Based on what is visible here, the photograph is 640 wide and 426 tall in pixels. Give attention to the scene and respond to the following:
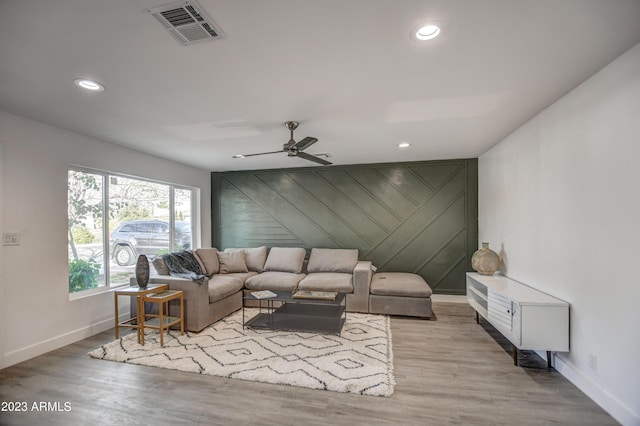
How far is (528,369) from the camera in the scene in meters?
2.63

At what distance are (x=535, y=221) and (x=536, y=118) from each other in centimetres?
105

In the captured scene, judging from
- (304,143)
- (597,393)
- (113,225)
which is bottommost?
(597,393)

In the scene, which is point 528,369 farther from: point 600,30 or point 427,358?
point 600,30

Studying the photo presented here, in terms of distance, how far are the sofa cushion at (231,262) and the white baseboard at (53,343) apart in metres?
1.66

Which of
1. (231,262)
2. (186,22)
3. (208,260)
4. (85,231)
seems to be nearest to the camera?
(186,22)

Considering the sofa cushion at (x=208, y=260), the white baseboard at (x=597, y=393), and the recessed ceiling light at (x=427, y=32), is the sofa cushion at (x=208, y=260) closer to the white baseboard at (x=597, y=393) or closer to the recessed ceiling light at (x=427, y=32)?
the recessed ceiling light at (x=427, y=32)

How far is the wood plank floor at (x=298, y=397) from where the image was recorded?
1.99m

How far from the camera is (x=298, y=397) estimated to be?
2248 mm

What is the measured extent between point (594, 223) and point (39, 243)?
5.15m

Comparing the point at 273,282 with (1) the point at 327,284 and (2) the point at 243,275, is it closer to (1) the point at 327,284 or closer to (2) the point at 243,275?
(2) the point at 243,275

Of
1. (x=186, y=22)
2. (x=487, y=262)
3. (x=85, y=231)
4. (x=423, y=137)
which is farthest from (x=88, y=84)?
(x=487, y=262)

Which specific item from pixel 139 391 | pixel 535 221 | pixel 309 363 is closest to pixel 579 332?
pixel 535 221

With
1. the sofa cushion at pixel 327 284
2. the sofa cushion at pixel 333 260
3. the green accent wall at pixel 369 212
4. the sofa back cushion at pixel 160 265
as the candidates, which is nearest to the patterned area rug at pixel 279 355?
the sofa cushion at pixel 327 284

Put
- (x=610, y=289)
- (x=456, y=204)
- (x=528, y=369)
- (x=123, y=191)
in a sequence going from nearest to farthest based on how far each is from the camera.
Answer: (x=610, y=289) < (x=528, y=369) < (x=123, y=191) < (x=456, y=204)
